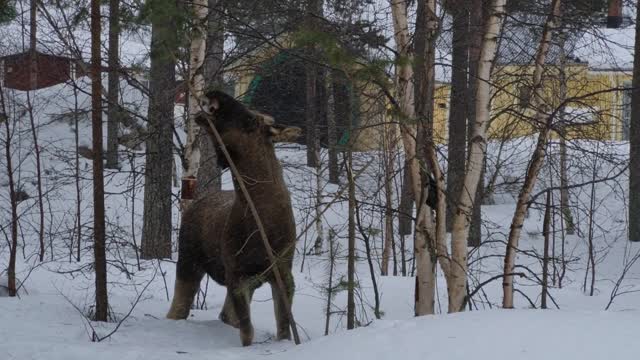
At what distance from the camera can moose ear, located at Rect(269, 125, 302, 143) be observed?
7.37m

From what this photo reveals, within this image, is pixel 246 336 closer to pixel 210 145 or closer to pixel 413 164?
pixel 413 164

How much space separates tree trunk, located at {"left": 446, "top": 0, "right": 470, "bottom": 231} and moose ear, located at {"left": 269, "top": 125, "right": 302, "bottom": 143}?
57.6 inches

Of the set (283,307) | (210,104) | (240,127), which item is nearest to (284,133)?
(240,127)

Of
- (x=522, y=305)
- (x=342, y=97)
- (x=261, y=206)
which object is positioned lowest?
(x=522, y=305)

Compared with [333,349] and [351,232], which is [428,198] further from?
[333,349]

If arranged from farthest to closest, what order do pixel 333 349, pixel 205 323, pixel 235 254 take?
1. pixel 205 323
2. pixel 235 254
3. pixel 333 349

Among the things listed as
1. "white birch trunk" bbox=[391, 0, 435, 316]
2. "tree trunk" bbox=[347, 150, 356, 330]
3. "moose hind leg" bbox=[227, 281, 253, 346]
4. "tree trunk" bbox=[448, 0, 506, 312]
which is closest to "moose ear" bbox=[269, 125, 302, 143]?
"tree trunk" bbox=[347, 150, 356, 330]

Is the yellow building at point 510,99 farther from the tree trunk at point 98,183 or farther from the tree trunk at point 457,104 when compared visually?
Answer: the tree trunk at point 98,183

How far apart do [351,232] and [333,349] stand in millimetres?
1989

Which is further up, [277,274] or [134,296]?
[277,274]

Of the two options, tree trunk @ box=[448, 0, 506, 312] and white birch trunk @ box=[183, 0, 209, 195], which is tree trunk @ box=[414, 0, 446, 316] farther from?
white birch trunk @ box=[183, 0, 209, 195]

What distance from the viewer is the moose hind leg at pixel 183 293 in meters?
8.48

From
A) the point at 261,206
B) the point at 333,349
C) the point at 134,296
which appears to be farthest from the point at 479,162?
the point at 134,296

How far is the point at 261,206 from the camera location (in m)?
7.21
